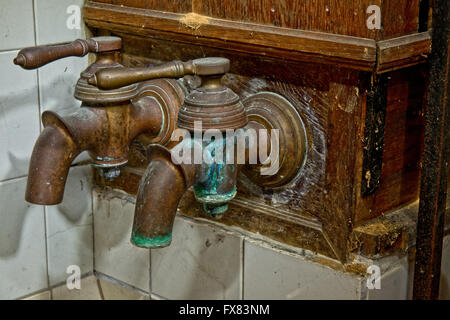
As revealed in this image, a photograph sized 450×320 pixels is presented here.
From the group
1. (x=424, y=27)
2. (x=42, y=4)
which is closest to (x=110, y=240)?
(x=42, y=4)

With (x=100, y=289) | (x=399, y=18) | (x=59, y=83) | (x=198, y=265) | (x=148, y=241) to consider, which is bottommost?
(x=100, y=289)

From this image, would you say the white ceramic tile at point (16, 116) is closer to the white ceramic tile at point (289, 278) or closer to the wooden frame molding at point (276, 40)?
the wooden frame molding at point (276, 40)

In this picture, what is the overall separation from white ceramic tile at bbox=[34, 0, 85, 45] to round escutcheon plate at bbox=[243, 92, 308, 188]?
13.1 inches

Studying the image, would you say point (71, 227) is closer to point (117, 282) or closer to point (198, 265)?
point (117, 282)

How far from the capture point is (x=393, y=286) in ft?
2.97

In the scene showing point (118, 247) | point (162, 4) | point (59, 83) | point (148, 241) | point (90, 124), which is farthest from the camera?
point (118, 247)

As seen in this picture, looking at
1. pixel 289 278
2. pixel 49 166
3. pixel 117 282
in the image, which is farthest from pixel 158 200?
pixel 117 282

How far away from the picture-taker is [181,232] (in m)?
1.05

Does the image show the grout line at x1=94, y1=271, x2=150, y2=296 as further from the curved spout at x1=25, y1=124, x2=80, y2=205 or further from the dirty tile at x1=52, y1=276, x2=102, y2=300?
the curved spout at x1=25, y1=124, x2=80, y2=205

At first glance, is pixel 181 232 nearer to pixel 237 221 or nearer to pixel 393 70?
pixel 237 221

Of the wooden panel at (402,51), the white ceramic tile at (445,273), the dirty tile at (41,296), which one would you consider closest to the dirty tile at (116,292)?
Result: the dirty tile at (41,296)

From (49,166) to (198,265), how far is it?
0.33 m

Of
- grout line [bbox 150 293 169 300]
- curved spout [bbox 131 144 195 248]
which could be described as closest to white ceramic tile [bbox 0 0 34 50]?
curved spout [bbox 131 144 195 248]
